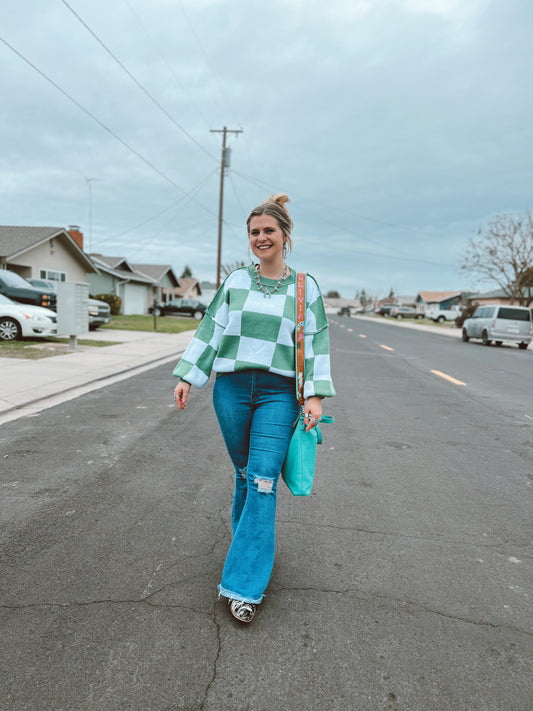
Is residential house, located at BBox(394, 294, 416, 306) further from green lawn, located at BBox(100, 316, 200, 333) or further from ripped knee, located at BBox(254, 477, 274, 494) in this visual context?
ripped knee, located at BBox(254, 477, 274, 494)

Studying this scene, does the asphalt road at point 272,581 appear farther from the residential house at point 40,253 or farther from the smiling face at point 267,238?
the residential house at point 40,253

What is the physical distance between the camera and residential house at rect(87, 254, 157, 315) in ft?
116

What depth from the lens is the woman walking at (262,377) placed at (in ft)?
8.16

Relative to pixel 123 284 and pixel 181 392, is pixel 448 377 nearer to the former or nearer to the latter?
pixel 181 392

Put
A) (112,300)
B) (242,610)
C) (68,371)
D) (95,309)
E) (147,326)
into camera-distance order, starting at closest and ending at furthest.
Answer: (242,610)
(68,371)
(95,309)
(147,326)
(112,300)

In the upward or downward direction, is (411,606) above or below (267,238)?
below

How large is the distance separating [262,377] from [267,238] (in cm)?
66

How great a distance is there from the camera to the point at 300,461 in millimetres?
2514

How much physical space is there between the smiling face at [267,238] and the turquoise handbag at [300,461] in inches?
30.7

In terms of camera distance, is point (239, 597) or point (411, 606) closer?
point (239, 597)

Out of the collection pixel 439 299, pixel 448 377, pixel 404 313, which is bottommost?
pixel 404 313

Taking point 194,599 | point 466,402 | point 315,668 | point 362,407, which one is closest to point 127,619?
point 194,599

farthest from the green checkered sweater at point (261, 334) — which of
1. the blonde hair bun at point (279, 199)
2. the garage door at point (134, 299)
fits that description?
the garage door at point (134, 299)

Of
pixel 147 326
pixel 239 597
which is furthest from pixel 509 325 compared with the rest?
pixel 239 597
